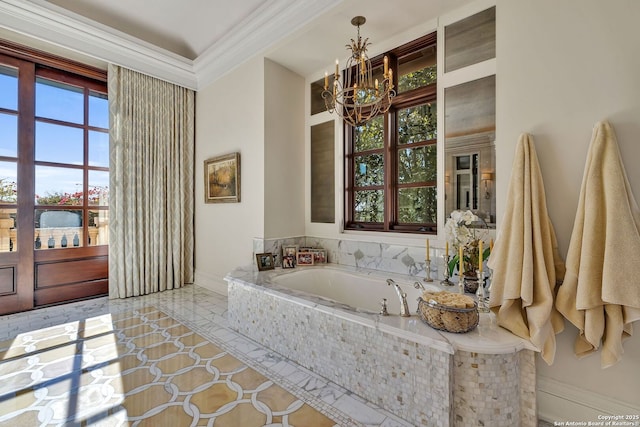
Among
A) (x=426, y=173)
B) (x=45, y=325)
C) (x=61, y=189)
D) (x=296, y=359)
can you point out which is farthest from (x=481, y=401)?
(x=61, y=189)

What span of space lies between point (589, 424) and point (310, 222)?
106 inches

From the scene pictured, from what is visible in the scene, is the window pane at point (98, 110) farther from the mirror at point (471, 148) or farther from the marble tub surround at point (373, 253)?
the mirror at point (471, 148)

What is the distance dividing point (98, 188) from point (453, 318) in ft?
13.7

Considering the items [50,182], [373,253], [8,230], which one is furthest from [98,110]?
[373,253]

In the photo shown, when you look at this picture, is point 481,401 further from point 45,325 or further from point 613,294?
point 45,325

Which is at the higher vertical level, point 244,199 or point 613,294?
point 244,199

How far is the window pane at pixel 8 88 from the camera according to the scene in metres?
2.98

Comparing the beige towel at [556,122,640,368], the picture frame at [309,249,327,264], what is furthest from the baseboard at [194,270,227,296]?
the beige towel at [556,122,640,368]

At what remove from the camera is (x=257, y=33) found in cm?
301

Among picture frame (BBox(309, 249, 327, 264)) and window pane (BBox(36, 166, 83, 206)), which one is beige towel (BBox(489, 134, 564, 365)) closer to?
picture frame (BBox(309, 249, 327, 264))

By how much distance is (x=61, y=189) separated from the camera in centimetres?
332

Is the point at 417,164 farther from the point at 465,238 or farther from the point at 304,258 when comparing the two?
the point at 304,258

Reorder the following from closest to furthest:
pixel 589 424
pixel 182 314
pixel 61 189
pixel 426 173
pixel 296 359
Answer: pixel 589 424
pixel 296 359
pixel 426 173
pixel 182 314
pixel 61 189

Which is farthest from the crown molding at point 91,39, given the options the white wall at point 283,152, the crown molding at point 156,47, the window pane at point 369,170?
the window pane at point 369,170
